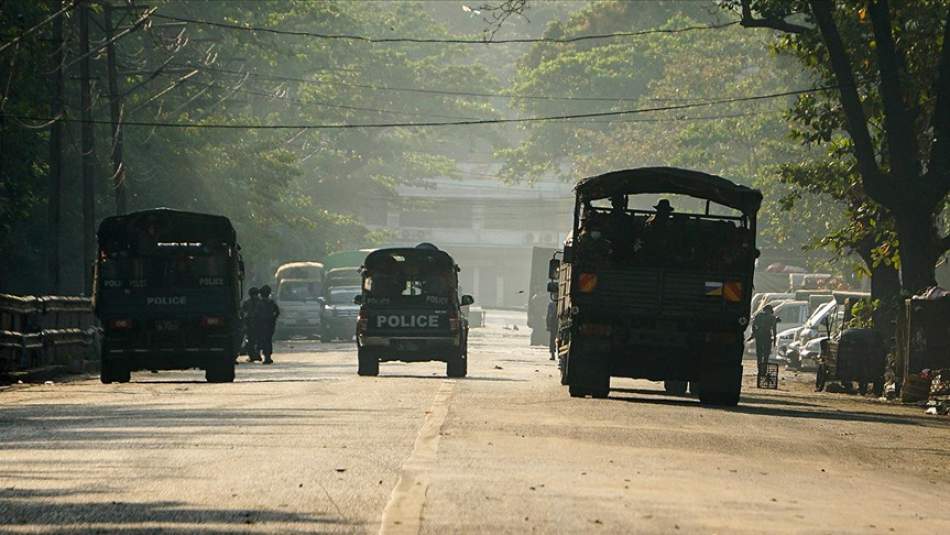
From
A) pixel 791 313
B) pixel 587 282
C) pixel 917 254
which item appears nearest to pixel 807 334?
pixel 791 313

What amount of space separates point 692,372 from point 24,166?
18274mm

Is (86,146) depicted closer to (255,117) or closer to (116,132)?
(116,132)

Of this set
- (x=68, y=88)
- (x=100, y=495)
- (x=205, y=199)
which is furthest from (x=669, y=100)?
(x=100, y=495)

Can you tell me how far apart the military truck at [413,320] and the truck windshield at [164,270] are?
141 inches

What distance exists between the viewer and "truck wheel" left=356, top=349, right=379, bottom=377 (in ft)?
107

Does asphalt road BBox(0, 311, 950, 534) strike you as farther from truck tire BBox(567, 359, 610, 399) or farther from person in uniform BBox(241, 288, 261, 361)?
person in uniform BBox(241, 288, 261, 361)

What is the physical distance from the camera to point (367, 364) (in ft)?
108

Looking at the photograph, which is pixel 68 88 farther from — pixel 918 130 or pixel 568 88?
pixel 568 88

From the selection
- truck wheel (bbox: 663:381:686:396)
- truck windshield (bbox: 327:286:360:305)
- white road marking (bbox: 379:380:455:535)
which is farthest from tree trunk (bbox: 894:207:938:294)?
truck windshield (bbox: 327:286:360:305)

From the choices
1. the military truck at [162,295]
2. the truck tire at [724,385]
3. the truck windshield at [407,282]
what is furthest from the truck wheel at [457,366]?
the truck tire at [724,385]

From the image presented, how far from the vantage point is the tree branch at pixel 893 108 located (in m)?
31.9

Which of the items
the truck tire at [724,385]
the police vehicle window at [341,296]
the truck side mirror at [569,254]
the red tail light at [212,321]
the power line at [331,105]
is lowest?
the truck tire at [724,385]

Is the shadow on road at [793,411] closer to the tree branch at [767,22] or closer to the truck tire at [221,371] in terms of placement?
the truck tire at [221,371]

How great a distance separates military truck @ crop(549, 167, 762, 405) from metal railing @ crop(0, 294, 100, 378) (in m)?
10.7
